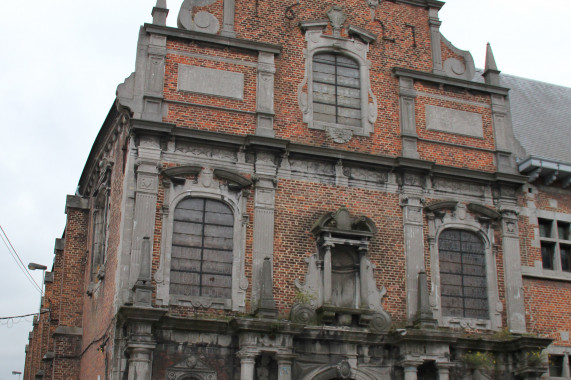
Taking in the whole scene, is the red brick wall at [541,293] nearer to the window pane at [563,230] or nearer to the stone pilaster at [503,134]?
the window pane at [563,230]

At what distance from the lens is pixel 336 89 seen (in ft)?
56.2

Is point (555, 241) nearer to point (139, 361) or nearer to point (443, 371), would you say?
point (443, 371)

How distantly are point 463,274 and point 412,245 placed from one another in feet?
4.83

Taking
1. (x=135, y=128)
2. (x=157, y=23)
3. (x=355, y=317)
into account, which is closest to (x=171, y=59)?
(x=157, y=23)

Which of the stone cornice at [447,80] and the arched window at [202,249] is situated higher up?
the stone cornice at [447,80]

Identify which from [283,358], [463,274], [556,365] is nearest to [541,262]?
[463,274]

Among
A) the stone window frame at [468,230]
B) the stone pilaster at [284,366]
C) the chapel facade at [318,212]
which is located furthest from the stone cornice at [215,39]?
the stone pilaster at [284,366]

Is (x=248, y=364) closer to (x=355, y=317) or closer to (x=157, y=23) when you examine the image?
(x=355, y=317)

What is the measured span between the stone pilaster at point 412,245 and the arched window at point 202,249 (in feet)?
13.1

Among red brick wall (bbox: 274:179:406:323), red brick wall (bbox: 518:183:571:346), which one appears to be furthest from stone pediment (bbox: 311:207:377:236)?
red brick wall (bbox: 518:183:571:346)

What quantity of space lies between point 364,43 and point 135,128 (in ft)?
20.6

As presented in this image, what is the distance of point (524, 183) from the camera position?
17422 mm

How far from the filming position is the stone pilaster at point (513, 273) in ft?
53.6

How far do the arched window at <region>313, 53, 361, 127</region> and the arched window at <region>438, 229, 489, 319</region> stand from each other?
11.7 ft
